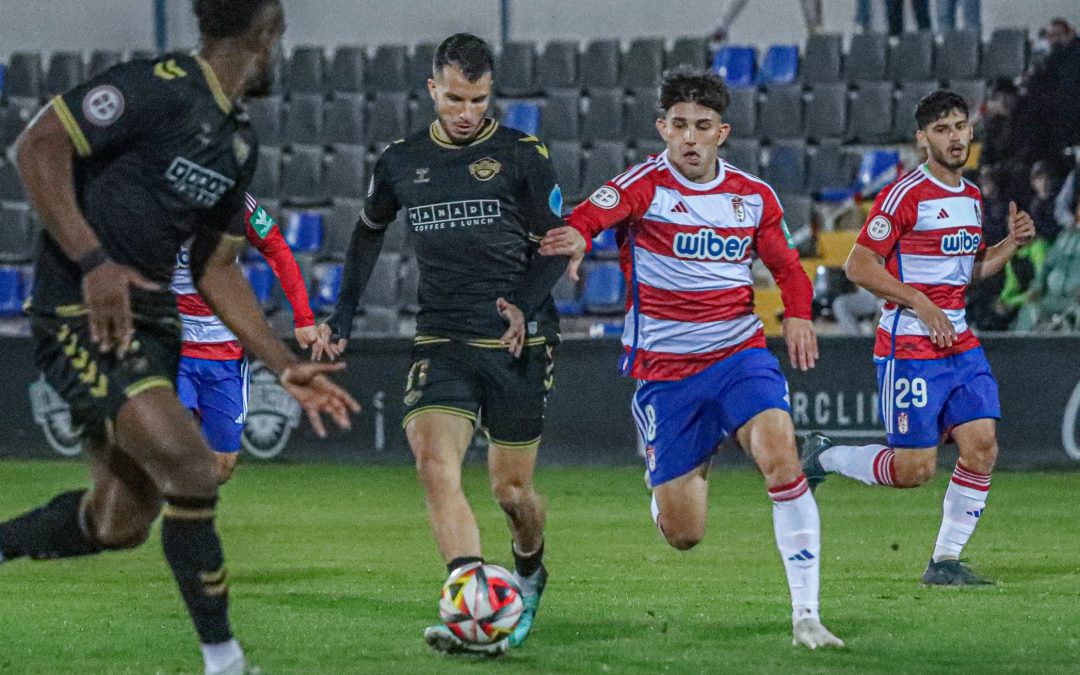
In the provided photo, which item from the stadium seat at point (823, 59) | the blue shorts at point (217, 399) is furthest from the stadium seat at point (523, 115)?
the blue shorts at point (217, 399)

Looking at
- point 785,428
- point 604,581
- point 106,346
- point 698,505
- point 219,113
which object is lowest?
point 604,581

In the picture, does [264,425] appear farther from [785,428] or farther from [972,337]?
[785,428]

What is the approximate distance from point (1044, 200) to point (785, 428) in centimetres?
1044

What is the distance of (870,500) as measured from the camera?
1275 centimetres

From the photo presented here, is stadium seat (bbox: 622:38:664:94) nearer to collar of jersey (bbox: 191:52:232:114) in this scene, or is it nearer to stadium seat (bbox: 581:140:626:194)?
stadium seat (bbox: 581:140:626:194)

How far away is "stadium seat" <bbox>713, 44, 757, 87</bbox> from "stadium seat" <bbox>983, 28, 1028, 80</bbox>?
2625 millimetres

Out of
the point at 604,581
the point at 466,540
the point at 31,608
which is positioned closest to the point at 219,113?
the point at 466,540

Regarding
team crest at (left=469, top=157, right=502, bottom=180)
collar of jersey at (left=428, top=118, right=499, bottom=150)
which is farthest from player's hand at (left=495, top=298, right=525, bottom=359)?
collar of jersey at (left=428, top=118, right=499, bottom=150)

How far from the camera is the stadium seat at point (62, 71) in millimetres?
21438

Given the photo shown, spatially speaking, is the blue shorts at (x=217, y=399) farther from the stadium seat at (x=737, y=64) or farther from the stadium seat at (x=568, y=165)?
the stadium seat at (x=737, y=64)

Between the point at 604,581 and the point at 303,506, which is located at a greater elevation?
the point at 604,581

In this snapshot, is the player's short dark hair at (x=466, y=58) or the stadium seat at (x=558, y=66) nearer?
the player's short dark hair at (x=466, y=58)

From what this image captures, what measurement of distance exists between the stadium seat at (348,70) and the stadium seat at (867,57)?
19.5 feet

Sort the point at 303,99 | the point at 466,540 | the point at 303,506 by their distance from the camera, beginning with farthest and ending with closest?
the point at 303,99 < the point at 303,506 < the point at 466,540
